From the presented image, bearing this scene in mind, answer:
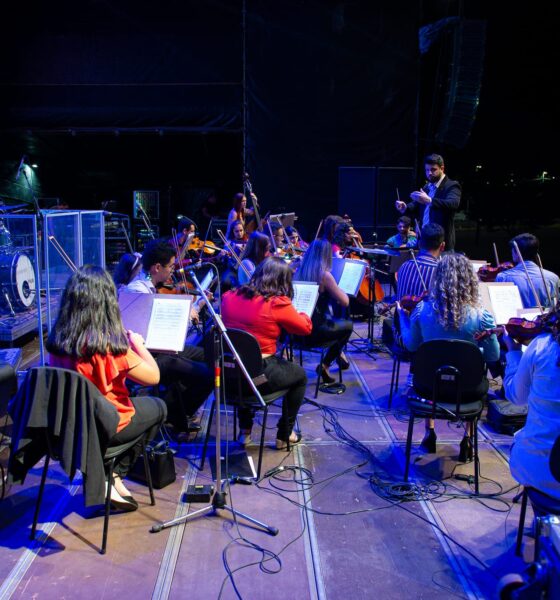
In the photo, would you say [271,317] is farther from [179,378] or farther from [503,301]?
[503,301]

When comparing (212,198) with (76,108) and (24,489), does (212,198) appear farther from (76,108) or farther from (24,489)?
(24,489)

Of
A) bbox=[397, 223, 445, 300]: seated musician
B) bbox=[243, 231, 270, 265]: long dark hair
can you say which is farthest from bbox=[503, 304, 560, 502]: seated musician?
bbox=[243, 231, 270, 265]: long dark hair

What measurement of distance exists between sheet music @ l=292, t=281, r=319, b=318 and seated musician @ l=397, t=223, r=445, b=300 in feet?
3.29

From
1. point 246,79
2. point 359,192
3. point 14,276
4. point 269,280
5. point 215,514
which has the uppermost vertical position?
point 246,79

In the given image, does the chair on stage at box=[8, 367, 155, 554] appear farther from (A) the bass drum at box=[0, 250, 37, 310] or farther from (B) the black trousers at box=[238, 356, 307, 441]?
(A) the bass drum at box=[0, 250, 37, 310]

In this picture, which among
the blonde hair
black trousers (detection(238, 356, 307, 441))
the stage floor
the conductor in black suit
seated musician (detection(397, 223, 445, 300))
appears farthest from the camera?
the conductor in black suit

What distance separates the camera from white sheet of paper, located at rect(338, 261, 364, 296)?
6094 millimetres

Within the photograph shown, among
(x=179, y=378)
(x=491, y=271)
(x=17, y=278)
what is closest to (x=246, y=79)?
(x=17, y=278)

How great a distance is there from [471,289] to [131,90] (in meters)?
9.98

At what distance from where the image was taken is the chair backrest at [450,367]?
12.0 feet

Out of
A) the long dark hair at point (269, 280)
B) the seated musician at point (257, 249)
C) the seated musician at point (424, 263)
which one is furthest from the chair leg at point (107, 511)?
the seated musician at point (424, 263)

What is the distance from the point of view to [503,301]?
15.0ft

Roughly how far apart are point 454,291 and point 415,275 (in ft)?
4.93

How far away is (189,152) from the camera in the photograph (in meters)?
14.8
